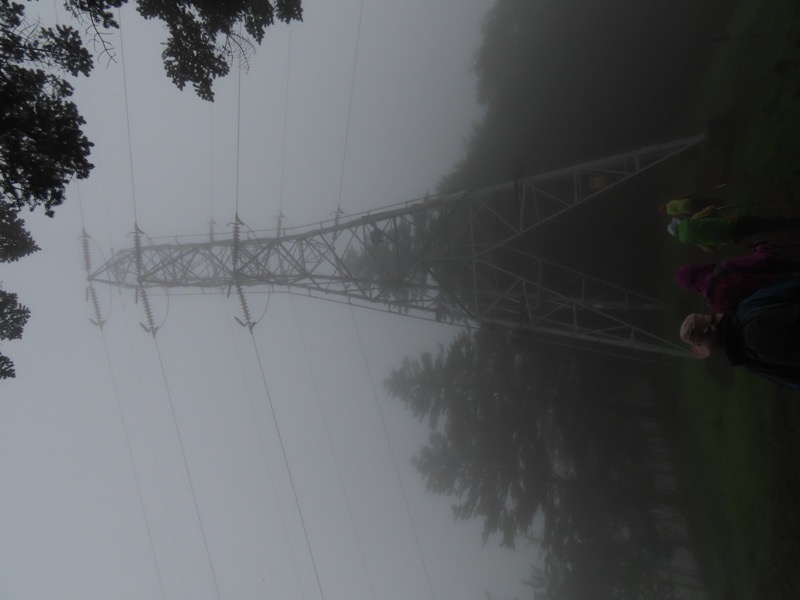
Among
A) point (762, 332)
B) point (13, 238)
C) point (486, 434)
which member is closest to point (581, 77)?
point (486, 434)

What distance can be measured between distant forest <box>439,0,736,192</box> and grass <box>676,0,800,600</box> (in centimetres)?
113

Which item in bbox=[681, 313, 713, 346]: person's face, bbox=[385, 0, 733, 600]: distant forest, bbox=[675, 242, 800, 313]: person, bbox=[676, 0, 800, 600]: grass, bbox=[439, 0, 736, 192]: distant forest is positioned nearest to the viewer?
bbox=[681, 313, 713, 346]: person's face

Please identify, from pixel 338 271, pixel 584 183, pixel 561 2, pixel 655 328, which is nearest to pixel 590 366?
pixel 655 328

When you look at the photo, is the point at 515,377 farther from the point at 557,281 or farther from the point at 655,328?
the point at 655,328

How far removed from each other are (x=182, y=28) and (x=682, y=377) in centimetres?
1275

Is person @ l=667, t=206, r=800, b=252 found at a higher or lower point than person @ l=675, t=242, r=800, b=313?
higher

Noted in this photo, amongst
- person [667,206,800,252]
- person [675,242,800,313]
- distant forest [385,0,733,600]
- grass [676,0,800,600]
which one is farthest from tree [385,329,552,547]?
person [675,242,800,313]

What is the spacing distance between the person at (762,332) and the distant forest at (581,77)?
967 cm

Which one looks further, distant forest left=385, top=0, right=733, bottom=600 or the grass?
distant forest left=385, top=0, right=733, bottom=600

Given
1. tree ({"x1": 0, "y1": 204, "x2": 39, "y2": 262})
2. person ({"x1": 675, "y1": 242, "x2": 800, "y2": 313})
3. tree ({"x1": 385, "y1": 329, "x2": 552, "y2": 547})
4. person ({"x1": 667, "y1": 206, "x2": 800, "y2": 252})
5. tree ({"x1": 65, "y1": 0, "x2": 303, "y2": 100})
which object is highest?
tree ({"x1": 65, "y1": 0, "x2": 303, "y2": 100})

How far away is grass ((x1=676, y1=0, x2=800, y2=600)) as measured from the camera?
827 cm

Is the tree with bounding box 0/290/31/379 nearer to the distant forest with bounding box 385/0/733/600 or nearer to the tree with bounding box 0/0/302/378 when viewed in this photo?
the tree with bounding box 0/0/302/378

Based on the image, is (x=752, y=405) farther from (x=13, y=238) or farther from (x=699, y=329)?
(x=13, y=238)

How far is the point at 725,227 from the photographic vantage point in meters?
6.52
